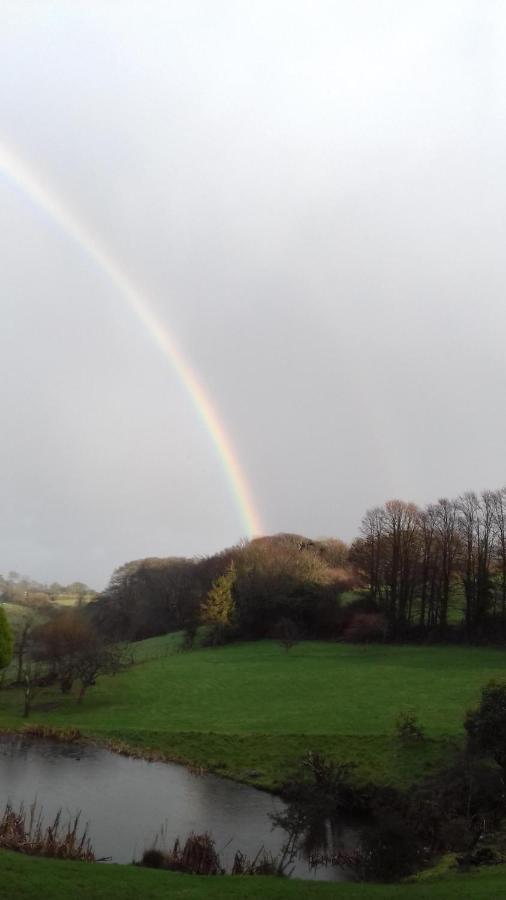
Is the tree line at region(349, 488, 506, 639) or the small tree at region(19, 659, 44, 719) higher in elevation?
the tree line at region(349, 488, 506, 639)

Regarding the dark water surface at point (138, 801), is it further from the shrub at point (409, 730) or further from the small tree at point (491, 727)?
the shrub at point (409, 730)

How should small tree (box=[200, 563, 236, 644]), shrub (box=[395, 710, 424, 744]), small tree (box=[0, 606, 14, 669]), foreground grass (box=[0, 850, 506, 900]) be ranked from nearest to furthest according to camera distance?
foreground grass (box=[0, 850, 506, 900])
shrub (box=[395, 710, 424, 744])
small tree (box=[0, 606, 14, 669])
small tree (box=[200, 563, 236, 644])

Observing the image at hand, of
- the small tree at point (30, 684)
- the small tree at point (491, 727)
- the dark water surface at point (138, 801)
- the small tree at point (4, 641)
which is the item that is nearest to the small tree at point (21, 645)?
the small tree at point (30, 684)

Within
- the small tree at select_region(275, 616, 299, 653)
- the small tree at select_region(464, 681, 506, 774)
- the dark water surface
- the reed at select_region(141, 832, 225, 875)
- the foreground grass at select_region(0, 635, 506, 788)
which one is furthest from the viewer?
the small tree at select_region(275, 616, 299, 653)

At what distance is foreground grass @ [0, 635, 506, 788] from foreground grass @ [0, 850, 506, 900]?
12.9 m

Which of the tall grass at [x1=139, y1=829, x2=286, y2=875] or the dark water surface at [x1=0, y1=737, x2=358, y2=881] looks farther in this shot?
the dark water surface at [x1=0, y1=737, x2=358, y2=881]

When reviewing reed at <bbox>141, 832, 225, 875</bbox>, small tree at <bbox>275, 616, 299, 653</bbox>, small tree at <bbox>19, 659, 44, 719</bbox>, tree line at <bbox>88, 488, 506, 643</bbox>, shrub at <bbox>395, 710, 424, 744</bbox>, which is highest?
tree line at <bbox>88, 488, 506, 643</bbox>

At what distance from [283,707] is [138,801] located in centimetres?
1374

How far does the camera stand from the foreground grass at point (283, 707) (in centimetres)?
3178

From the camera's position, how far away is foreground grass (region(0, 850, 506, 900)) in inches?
553

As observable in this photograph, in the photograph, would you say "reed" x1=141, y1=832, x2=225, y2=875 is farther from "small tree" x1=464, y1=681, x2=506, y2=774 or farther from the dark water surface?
"small tree" x1=464, y1=681, x2=506, y2=774

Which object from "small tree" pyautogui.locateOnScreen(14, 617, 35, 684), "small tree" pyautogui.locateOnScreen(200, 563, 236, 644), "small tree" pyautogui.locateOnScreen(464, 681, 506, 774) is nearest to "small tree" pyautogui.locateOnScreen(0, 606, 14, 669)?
"small tree" pyautogui.locateOnScreen(14, 617, 35, 684)

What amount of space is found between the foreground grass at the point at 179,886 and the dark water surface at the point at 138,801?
17.5 ft

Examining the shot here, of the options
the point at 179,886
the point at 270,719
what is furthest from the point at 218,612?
the point at 179,886
